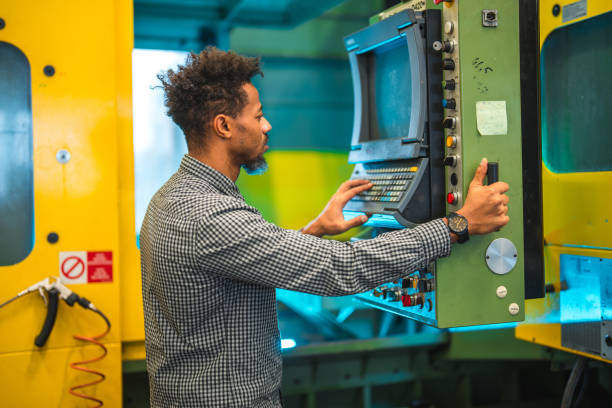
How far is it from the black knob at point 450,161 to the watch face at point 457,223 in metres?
0.20

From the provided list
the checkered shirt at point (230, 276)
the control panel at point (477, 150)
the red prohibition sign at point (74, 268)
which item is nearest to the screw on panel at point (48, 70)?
the red prohibition sign at point (74, 268)

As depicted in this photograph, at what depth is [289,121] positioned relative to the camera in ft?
16.3

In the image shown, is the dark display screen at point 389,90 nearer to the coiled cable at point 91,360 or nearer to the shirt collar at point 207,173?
the shirt collar at point 207,173

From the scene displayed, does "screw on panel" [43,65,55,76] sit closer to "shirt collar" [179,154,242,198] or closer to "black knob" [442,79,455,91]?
"shirt collar" [179,154,242,198]

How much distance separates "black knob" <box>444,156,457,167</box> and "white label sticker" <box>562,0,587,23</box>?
101 centimetres

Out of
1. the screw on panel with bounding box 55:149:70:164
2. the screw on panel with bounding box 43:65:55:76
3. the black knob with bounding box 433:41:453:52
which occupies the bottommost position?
the screw on panel with bounding box 55:149:70:164

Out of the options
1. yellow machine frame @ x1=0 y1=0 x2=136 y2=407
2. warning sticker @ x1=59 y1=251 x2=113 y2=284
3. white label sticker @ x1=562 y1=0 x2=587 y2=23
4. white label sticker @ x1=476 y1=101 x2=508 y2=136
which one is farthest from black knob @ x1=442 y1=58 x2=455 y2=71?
warning sticker @ x1=59 y1=251 x2=113 y2=284

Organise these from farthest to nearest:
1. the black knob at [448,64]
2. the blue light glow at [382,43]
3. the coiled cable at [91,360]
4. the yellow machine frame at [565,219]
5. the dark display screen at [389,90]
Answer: the coiled cable at [91,360] → the yellow machine frame at [565,219] → the dark display screen at [389,90] → the blue light glow at [382,43] → the black knob at [448,64]

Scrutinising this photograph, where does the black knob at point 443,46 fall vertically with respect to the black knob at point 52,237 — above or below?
above

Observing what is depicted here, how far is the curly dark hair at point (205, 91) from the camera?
6.21ft

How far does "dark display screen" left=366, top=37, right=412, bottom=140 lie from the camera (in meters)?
2.13

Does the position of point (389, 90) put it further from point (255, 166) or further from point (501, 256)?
point (501, 256)

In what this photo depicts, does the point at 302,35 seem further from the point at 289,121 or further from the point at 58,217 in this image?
the point at 58,217

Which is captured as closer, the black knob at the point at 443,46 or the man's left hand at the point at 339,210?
the black knob at the point at 443,46
